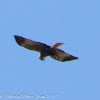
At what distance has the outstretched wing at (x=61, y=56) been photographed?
13177 mm

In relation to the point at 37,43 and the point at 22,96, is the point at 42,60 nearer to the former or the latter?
the point at 37,43

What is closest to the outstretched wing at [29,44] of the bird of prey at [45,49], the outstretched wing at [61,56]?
the bird of prey at [45,49]

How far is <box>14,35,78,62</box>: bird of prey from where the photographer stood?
12862mm

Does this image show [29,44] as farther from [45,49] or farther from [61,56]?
[61,56]

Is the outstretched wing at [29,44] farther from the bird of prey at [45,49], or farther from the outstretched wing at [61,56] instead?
the outstretched wing at [61,56]

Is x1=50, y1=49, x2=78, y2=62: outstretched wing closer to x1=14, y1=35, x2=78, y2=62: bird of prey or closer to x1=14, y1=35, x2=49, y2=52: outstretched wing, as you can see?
x1=14, y1=35, x2=78, y2=62: bird of prey

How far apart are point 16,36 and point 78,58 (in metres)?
2.43

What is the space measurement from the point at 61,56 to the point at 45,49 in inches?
31.1

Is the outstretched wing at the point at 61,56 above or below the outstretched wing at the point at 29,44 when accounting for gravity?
below

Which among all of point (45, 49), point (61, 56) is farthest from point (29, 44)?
point (61, 56)

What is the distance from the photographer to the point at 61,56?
44.0 ft

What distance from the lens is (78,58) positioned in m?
13.3

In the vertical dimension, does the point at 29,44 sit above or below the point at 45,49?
above

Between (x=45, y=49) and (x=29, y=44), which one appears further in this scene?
(x=29, y=44)
